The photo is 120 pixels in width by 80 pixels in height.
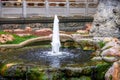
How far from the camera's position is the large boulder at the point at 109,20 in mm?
19031

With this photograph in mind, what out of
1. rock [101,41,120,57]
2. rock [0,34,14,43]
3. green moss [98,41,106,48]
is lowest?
rock [0,34,14,43]

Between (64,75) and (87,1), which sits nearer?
(64,75)

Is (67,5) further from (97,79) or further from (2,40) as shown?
(97,79)

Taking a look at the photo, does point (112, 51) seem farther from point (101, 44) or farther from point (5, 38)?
point (5, 38)

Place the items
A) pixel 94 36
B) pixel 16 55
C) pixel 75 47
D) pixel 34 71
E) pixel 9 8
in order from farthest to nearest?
pixel 9 8 < pixel 94 36 < pixel 75 47 < pixel 16 55 < pixel 34 71

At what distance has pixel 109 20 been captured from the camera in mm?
19094

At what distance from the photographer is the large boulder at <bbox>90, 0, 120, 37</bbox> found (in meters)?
19.0

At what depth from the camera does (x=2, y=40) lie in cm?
1791

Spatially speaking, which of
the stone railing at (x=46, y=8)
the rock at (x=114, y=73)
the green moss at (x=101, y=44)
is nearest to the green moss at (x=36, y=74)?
the rock at (x=114, y=73)

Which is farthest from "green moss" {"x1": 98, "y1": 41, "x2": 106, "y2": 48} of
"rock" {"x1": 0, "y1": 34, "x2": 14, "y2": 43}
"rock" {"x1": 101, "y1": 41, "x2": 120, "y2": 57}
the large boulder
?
"rock" {"x1": 0, "y1": 34, "x2": 14, "y2": 43}

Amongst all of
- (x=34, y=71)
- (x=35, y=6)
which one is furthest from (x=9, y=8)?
(x=34, y=71)

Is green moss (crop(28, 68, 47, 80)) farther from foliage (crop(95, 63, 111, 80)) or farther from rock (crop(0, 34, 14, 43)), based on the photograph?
rock (crop(0, 34, 14, 43))

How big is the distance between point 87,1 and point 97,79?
14334 millimetres

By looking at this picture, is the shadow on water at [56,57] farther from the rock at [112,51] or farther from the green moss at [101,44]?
the green moss at [101,44]
